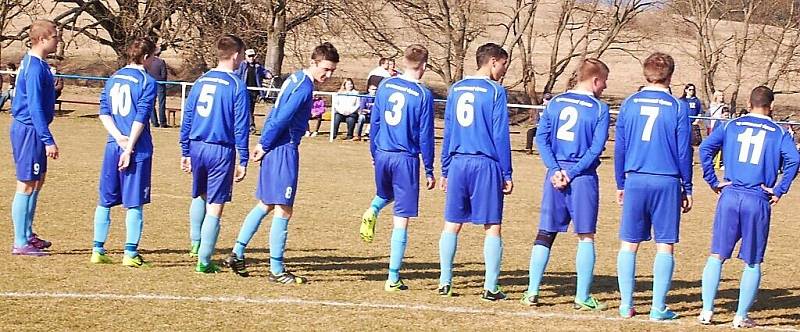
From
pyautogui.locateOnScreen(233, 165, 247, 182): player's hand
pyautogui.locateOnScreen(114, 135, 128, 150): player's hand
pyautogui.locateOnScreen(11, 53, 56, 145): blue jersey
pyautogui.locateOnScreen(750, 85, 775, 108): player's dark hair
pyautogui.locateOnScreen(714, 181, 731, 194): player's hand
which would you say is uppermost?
pyautogui.locateOnScreen(750, 85, 775, 108): player's dark hair

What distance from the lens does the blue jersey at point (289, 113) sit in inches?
335

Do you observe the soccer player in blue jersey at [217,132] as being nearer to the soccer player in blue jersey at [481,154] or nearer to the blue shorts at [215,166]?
the blue shorts at [215,166]

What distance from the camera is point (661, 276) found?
8016 mm

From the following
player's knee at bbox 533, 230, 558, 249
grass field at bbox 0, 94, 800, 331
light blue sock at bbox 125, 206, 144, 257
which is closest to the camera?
grass field at bbox 0, 94, 800, 331

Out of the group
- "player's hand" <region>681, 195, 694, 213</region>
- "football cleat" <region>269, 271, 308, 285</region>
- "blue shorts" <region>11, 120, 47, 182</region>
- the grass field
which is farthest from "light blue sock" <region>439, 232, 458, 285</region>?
"blue shorts" <region>11, 120, 47, 182</region>

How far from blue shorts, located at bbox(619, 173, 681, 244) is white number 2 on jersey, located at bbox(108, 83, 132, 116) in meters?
3.79

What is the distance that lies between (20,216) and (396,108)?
3.29 metres

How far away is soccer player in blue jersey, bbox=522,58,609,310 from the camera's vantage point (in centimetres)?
814

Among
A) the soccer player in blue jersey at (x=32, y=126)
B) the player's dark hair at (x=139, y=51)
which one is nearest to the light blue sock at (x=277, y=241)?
the player's dark hair at (x=139, y=51)

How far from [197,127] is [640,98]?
3259 millimetres

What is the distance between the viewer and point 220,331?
717cm

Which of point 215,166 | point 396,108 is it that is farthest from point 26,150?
point 396,108

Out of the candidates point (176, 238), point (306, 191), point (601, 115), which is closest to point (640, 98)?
point (601, 115)

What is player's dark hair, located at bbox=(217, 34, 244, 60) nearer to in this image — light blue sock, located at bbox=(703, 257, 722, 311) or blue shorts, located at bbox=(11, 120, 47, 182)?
blue shorts, located at bbox=(11, 120, 47, 182)
